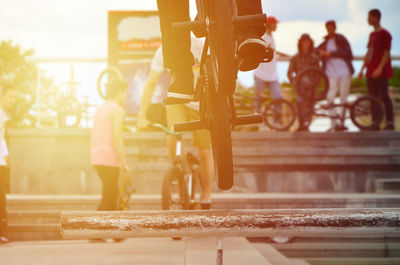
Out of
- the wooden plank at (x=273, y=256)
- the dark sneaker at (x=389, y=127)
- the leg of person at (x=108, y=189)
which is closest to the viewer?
the wooden plank at (x=273, y=256)

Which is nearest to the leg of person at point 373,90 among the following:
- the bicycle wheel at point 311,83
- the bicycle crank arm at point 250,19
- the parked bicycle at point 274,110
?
the bicycle wheel at point 311,83

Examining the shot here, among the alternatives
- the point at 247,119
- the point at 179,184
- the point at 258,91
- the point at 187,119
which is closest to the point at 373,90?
the point at 258,91

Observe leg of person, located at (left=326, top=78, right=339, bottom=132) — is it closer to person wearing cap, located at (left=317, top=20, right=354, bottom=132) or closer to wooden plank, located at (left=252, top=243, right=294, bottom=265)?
person wearing cap, located at (left=317, top=20, right=354, bottom=132)

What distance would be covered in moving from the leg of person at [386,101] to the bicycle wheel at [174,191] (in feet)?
17.0

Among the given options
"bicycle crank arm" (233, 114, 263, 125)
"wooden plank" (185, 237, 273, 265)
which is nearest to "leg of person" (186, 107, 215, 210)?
"wooden plank" (185, 237, 273, 265)

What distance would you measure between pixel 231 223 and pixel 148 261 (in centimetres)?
117

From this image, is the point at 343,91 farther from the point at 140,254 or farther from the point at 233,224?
the point at 233,224

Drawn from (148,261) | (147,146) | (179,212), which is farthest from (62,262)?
(147,146)

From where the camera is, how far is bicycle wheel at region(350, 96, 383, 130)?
7812 millimetres

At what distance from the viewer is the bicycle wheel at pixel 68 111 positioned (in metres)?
8.41

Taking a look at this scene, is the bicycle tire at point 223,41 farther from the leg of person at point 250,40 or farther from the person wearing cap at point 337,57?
the person wearing cap at point 337,57

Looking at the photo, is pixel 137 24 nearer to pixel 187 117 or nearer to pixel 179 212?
pixel 187 117

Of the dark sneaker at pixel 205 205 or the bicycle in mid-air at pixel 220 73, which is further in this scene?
the dark sneaker at pixel 205 205

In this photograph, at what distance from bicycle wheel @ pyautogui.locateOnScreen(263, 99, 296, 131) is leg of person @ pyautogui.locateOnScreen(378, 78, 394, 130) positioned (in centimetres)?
154
